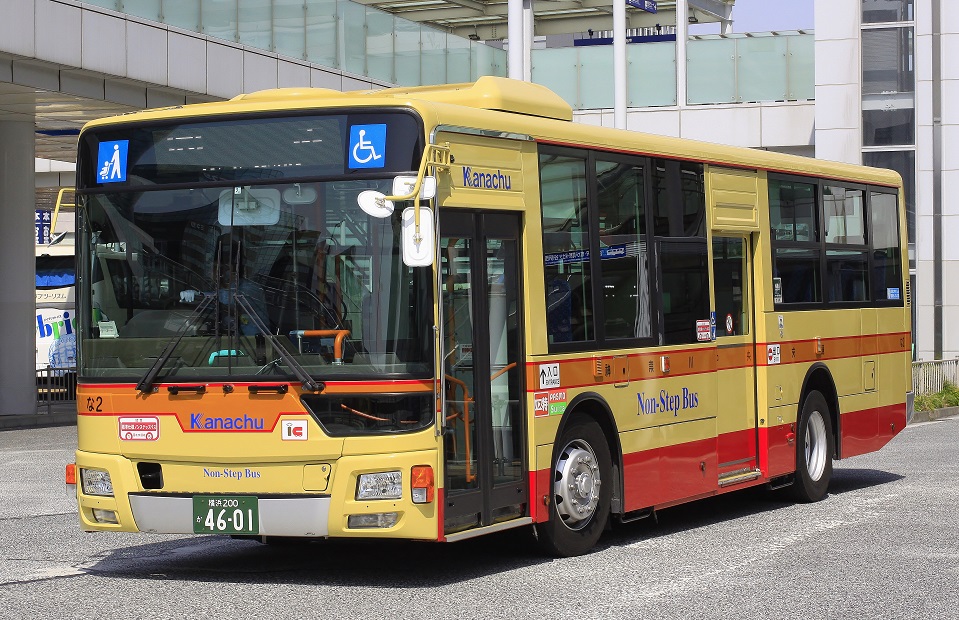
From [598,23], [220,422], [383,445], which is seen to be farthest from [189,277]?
[598,23]

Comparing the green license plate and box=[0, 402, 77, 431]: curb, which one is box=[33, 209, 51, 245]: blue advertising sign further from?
the green license plate

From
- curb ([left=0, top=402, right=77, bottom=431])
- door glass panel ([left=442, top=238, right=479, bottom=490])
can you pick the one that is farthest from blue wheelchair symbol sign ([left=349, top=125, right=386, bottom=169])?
curb ([left=0, top=402, right=77, bottom=431])

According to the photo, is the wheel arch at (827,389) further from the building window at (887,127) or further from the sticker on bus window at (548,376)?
the building window at (887,127)

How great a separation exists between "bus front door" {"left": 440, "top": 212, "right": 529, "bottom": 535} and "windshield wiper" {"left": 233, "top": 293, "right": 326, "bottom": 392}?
30.9 inches

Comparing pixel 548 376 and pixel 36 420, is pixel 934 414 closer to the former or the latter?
pixel 36 420

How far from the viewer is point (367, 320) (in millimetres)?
9211

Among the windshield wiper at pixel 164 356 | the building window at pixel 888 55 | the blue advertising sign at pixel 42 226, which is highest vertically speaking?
the building window at pixel 888 55

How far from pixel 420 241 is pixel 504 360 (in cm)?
152

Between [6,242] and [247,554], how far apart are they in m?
18.8

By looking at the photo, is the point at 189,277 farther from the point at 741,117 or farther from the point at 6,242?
the point at 741,117

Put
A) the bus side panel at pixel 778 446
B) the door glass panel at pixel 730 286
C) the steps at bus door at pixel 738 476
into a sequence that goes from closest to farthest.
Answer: the steps at bus door at pixel 738 476
the door glass panel at pixel 730 286
the bus side panel at pixel 778 446

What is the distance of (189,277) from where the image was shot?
378 inches

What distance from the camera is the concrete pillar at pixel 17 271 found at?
28.3 metres

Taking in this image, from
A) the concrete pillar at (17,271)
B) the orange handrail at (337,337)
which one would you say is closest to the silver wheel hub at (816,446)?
the orange handrail at (337,337)
